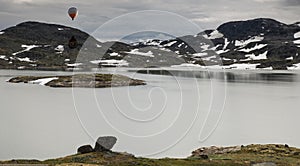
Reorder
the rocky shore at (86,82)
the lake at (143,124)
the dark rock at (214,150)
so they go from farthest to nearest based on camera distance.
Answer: the rocky shore at (86,82) < the lake at (143,124) < the dark rock at (214,150)

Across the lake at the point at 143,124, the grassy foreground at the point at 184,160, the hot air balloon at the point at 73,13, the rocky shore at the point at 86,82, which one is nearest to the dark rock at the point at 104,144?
the grassy foreground at the point at 184,160

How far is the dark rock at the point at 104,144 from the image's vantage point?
31781mm

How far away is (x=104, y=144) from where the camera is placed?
105ft

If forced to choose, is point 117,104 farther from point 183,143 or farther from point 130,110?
point 183,143

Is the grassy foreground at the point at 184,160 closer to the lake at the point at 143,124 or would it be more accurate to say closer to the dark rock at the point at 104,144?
the dark rock at the point at 104,144

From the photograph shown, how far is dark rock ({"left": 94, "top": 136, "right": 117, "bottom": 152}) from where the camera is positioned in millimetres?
31781

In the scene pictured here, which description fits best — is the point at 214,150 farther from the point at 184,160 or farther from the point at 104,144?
the point at 104,144

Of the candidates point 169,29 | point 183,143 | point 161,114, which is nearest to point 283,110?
point 161,114

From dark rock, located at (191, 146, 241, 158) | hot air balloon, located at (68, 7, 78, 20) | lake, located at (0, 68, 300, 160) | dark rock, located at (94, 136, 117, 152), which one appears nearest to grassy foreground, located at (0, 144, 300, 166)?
dark rock, located at (94, 136, 117, 152)

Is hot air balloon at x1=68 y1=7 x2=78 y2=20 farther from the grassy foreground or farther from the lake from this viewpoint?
the grassy foreground

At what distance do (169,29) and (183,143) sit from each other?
17.9m

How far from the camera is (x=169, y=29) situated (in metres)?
29.0

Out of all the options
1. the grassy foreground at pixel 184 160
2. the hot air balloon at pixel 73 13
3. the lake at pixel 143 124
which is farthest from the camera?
the hot air balloon at pixel 73 13

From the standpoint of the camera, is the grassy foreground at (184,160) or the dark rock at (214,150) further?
the dark rock at (214,150)
